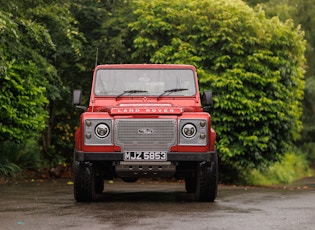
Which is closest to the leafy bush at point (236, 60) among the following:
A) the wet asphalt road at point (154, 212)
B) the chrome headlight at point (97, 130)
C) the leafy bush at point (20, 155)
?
the leafy bush at point (20, 155)

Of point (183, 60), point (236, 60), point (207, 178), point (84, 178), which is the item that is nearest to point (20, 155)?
point (183, 60)

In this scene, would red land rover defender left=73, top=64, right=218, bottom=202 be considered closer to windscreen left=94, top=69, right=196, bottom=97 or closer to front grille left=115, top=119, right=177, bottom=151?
front grille left=115, top=119, right=177, bottom=151

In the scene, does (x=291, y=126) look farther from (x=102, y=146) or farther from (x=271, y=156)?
(x=102, y=146)

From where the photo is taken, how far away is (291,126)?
20.2m

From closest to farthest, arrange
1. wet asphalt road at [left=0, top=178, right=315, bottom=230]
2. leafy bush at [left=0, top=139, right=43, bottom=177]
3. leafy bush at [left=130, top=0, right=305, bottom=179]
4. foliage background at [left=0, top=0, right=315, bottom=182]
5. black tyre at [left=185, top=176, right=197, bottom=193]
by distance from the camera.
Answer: wet asphalt road at [left=0, top=178, right=315, bottom=230] < black tyre at [left=185, top=176, right=197, bottom=193] < foliage background at [left=0, top=0, right=315, bottom=182] < leafy bush at [left=130, top=0, right=305, bottom=179] < leafy bush at [left=0, top=139, right=43, bottom=177]

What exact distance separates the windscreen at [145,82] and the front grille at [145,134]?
138cm

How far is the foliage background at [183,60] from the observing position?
17953 millimetres

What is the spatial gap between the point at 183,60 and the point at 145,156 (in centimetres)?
877

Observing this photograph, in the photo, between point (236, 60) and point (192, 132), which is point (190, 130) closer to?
point (192, 132)

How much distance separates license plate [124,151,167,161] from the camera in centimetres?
1099

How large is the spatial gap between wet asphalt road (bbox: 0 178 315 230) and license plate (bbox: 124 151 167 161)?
2.23 ft

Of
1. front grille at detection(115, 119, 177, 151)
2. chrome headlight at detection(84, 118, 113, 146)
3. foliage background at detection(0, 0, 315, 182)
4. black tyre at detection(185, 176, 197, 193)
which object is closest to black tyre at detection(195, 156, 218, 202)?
Result: front grille at detection(115, 119, 177, 151)

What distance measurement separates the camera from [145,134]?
36.5 ft

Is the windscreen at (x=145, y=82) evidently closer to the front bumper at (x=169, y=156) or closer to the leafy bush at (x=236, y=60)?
the front bumper at (x=169, y=156)
